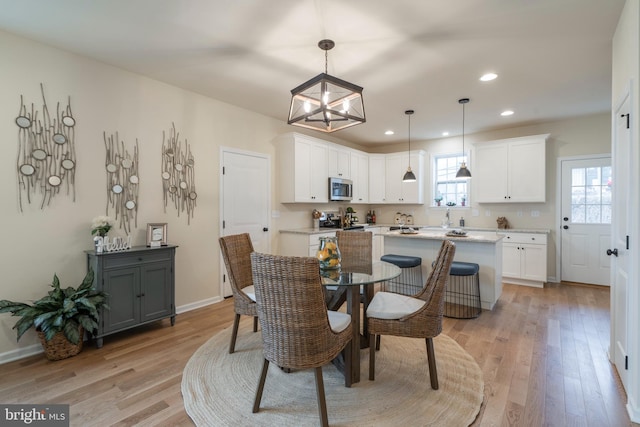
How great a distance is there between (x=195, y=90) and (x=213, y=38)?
130cm

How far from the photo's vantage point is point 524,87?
362 centimetres

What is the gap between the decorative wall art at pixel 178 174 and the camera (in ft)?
11.5

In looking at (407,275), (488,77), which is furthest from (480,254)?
(488,77)

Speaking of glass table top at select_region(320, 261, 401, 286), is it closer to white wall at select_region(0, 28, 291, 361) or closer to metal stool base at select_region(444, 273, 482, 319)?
metal stool base at select_region(444, 273, 482, 319)

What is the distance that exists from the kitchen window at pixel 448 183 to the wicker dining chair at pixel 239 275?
4.52m

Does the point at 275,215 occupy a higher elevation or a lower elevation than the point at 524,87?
lower

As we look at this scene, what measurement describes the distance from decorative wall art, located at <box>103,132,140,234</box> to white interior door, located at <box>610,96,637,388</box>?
4141 mm

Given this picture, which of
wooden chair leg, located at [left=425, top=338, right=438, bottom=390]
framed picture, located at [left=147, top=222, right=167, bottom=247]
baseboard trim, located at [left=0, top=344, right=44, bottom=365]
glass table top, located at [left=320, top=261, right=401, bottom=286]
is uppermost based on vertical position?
framed picture, located at [left=147, top=222, right=167, bottom=247]

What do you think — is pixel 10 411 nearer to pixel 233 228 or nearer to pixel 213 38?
pixel 233 228

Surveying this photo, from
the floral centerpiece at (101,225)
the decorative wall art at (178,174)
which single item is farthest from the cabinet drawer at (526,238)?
the floral centerpiece at (101,225)

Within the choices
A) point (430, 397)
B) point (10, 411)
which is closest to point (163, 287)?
point (10, 411)

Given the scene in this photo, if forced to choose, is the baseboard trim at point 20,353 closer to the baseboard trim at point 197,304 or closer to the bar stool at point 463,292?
the baseboard trim at point 197,304

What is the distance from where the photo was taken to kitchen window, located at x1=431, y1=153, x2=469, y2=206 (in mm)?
5918

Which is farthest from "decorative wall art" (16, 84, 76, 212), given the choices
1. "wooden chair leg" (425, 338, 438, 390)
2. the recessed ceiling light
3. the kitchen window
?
the kitchen window
